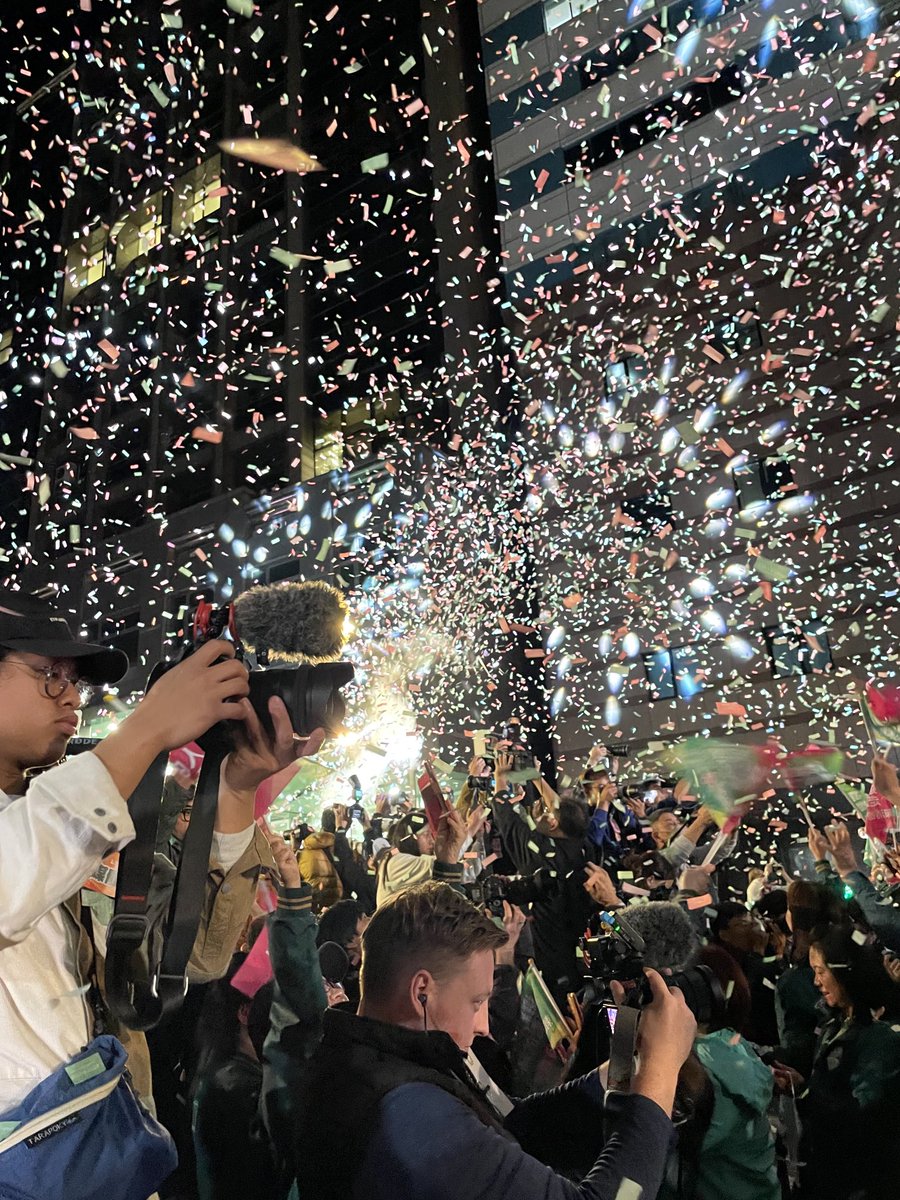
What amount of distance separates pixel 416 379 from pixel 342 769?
1191 centimetres

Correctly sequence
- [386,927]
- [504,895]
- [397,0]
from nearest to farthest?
[386,927], [504,895], [397,0]

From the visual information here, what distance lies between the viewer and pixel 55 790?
1.21m

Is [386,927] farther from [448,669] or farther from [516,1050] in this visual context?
[448,669]

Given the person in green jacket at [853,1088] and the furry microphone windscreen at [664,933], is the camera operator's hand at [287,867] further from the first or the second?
the person in green jacket at [853,1088]

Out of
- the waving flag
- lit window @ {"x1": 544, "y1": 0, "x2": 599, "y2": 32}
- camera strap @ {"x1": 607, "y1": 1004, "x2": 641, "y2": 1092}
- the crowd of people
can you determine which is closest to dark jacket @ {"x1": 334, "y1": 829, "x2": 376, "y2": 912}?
the crowd of people

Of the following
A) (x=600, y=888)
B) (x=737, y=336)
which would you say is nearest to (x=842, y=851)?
(x=600, y=888)

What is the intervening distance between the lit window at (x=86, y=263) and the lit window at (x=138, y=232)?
0.87 m

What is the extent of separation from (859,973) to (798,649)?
9.85 meters

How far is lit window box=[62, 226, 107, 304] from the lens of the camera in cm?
2881

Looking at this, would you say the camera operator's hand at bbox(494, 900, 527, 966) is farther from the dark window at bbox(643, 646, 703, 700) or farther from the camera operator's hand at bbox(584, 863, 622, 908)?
the dark window at bbox(643, 646, 703, 700)

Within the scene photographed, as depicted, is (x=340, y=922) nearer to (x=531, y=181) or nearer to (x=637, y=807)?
(x=637, y=807)

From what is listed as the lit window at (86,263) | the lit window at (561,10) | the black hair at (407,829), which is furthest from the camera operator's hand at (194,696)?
the lit window at (86,263)

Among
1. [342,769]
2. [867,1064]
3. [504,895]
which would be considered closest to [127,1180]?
[504,895]

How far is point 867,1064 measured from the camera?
295 cm
